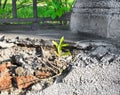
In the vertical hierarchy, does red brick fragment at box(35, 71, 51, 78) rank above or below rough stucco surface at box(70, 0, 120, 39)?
below

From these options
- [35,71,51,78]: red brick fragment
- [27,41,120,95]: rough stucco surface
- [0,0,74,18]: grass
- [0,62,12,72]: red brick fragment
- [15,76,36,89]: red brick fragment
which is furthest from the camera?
[0,0,74,18]: grass

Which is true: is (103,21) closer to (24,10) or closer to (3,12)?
(3,12)

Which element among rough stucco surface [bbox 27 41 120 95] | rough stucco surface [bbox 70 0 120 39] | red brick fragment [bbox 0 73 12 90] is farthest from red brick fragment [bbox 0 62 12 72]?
rough stucco surface [bbox 70 0 120 39]

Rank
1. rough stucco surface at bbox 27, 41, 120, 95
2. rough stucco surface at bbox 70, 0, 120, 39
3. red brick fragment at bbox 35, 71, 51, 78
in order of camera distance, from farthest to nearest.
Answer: rough stucco surface at bbox 70, 0, 120, 39 → red brick fragment at bbox 35, 71, 51, 78 → rough stucco surface at bbox 27, 41, 120, 95

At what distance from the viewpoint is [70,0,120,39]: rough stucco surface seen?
4.86 metres

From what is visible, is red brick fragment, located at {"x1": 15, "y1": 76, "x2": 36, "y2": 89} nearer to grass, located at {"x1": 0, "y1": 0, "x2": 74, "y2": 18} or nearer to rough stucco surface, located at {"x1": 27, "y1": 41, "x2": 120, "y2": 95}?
rough stucco surface, located at {"x1": 27, "y1": 41, "x2": 120, "y2": 95}

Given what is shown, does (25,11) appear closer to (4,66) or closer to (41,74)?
(4,66)

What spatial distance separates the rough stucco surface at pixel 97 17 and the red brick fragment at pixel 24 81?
1949mm

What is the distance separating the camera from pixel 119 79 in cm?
333

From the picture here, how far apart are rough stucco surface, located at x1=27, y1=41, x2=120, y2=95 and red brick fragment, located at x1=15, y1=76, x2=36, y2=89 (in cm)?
21

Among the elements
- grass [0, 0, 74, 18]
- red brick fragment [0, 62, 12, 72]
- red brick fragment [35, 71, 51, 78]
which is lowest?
red brick fragment [35, 71, 51, 78]

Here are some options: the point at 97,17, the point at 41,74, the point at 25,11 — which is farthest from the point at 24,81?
the point at 25,11

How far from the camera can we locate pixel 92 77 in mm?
3424

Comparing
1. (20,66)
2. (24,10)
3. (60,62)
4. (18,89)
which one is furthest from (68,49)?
(24,10)
